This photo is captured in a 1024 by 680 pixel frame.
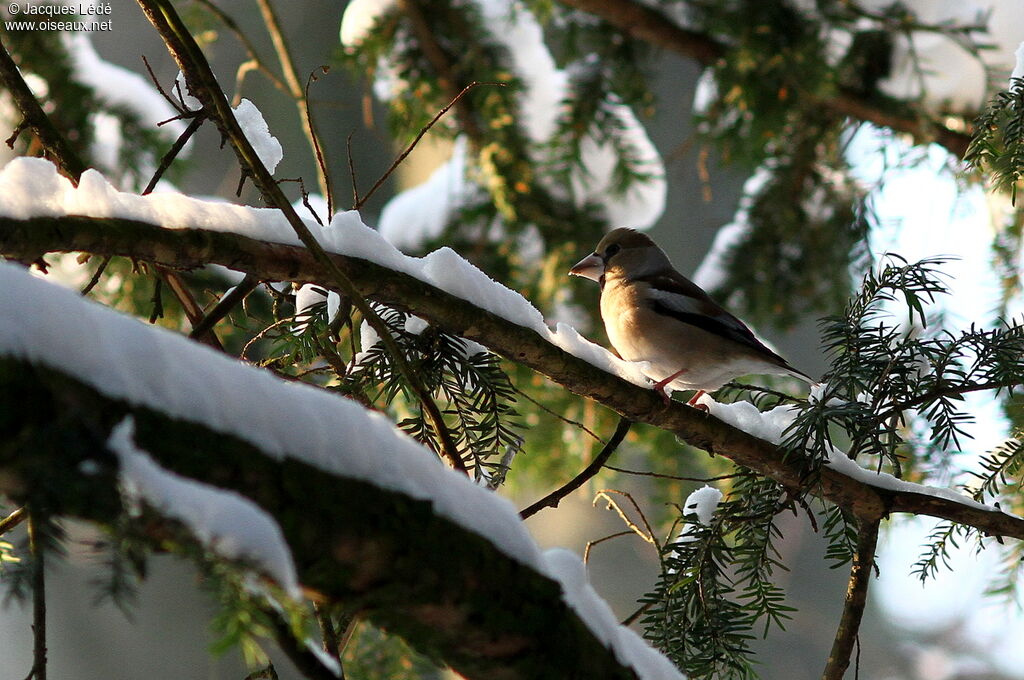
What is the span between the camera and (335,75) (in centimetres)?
662

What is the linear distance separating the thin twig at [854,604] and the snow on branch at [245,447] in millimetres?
566

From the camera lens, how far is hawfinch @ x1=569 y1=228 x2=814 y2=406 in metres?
2.32

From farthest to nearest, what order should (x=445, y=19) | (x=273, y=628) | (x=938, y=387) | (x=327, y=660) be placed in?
(x=445, y=19) < (x=938, y=387) < (x=327, y=660) < (x=273, y=628)

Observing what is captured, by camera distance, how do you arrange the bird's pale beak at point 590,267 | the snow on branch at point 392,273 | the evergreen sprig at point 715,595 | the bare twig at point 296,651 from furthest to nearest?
the bird's pale beak at point 590,267
the evergreen sprig at point 715,595
the snow on branch at point 392,273
the bare twig at point 296,651

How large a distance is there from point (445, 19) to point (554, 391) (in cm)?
126

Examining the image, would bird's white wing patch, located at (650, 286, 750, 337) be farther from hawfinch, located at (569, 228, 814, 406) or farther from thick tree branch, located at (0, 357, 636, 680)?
thick tree branch, located at (0, 357, 636, 680)

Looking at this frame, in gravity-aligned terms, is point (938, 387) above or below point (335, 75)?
below

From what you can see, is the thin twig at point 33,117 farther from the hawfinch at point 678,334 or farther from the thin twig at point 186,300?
the hawfinch at point 678,334

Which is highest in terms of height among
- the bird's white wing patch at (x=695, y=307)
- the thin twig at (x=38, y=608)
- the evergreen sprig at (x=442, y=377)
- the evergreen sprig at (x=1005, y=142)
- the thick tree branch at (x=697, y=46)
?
the thick tree branch at (x=697, y=46)

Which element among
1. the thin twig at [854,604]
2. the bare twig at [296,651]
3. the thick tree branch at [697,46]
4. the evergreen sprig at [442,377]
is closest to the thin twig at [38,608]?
the bare twig at [296,651]

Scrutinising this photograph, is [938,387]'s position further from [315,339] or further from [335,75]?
[335,75]

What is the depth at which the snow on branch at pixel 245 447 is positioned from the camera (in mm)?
591

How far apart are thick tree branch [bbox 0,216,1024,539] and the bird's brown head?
47.7 inches

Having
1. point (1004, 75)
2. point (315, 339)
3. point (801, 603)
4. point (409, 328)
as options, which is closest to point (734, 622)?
point (409, 328)
